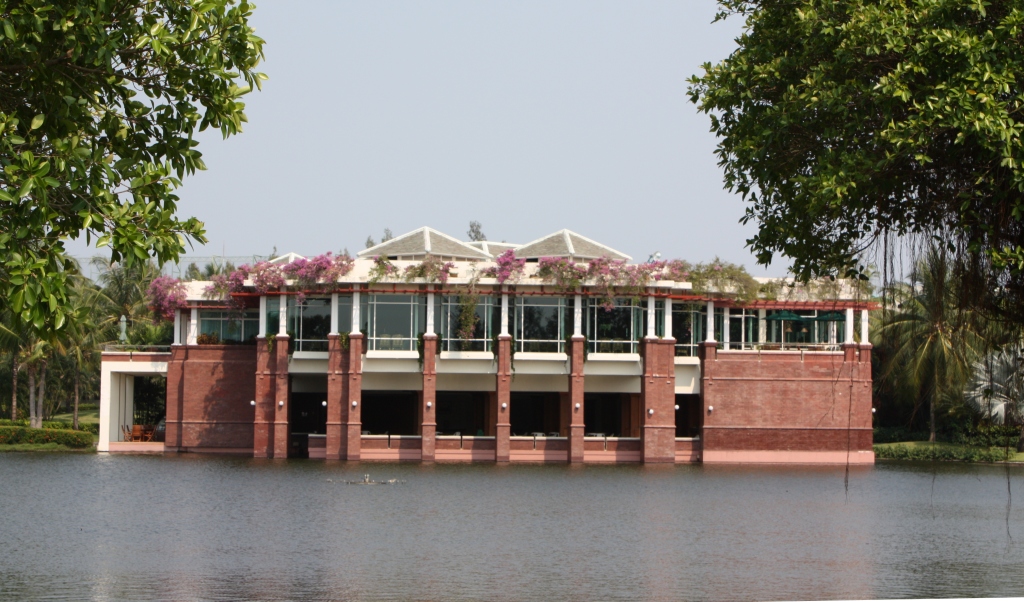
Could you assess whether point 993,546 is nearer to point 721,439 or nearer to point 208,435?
point 721,439

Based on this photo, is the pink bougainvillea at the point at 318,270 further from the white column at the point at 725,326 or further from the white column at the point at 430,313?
the white column at the point at 725,326

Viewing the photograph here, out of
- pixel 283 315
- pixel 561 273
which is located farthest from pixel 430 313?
pixel 283 315

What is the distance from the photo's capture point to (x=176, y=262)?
406 inches

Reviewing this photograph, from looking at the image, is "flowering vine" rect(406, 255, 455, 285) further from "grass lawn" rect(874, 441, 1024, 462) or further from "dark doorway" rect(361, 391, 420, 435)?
"grass lawn" rect(874, 441, 1024, 462)

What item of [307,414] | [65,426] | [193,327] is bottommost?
[65,426]

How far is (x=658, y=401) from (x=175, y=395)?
2005 centimetres

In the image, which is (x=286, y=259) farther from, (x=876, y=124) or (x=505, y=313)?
(x=876, y=124)

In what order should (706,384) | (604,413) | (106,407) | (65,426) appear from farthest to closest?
(65,426) < (604,413) < (106,407) < (706,384)

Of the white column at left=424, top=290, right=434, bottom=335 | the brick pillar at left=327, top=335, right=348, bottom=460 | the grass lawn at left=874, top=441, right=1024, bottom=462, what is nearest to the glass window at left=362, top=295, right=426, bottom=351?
the white column at left=424, top=290, right=434, bottom=335

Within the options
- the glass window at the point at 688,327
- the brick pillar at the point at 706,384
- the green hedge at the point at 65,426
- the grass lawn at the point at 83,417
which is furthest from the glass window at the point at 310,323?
the grass lawn at the point at 83,417

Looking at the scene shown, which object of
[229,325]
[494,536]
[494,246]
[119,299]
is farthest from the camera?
[119,299]

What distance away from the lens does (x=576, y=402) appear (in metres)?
46.3

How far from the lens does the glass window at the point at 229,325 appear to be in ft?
168

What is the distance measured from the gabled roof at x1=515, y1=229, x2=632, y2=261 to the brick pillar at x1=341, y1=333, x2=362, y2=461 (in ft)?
26.7
